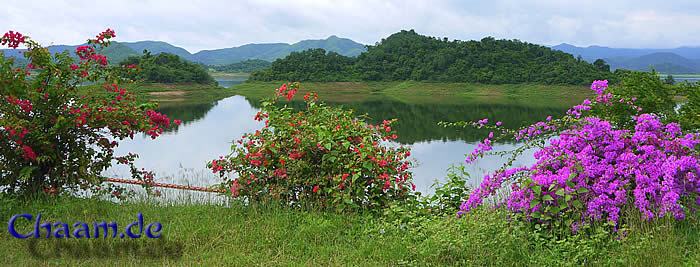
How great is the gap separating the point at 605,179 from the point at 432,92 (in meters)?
66.0

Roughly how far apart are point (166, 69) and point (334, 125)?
68.9 metres

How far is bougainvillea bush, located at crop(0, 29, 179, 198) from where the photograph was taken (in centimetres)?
541

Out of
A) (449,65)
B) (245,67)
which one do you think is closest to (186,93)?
(449,65)

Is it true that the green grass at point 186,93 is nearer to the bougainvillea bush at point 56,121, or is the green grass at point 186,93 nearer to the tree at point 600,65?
the bougainvillea bush at point 56,121

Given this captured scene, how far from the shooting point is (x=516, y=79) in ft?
238

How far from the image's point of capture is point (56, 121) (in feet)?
17.9

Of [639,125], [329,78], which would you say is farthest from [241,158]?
[329,78]

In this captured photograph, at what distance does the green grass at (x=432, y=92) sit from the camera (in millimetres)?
60469

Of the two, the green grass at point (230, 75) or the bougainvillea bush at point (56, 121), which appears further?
the green grass at point (230, 75)

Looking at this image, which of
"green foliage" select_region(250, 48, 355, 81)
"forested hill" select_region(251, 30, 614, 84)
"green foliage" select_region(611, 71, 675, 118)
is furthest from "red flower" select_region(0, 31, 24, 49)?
"green foliage" select_region(250, 48, 355, 81)

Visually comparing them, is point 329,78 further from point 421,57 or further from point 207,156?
point 207,156

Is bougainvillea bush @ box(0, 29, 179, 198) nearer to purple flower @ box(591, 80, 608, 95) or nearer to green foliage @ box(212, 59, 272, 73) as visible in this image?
purple flower @ box(591, 80, 608, 95)

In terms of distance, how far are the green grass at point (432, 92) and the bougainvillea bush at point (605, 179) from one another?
172 feet

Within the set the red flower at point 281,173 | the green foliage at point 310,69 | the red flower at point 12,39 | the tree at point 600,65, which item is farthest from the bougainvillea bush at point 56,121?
the tree at point 600,65
